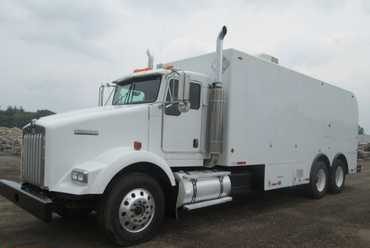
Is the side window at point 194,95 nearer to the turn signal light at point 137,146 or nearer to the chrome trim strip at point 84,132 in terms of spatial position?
the turn signal light at point 137,146

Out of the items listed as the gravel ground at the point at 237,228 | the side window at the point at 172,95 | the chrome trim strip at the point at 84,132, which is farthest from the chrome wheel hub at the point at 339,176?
the chrome trim strip at the point at 84,132

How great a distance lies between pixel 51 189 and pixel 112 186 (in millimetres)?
877

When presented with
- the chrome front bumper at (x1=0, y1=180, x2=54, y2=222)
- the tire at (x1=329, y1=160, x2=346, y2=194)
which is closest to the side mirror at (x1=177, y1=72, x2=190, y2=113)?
the chrome front bumper at (x1=0, y1=180, x2=54, y2=222)

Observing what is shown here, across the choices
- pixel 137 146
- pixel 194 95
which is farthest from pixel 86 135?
pixel 194 95

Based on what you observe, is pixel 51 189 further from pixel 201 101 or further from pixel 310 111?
pixel 310 111

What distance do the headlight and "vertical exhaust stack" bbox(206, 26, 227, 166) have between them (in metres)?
2.72

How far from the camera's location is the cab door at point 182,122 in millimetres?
6055

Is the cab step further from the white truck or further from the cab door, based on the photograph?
the cab door

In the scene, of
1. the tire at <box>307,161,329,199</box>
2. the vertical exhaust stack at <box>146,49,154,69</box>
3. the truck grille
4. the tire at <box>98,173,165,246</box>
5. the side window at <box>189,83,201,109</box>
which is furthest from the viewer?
the tire at <box>307,161,329,199</box>

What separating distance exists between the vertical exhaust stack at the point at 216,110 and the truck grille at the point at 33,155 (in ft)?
10.2

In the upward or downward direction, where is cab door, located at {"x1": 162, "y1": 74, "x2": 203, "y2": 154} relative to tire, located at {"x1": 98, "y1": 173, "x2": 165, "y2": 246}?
upward

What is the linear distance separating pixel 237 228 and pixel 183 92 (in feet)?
8.82

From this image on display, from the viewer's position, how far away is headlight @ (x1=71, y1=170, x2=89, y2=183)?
471cm

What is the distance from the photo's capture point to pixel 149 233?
5.38 m
